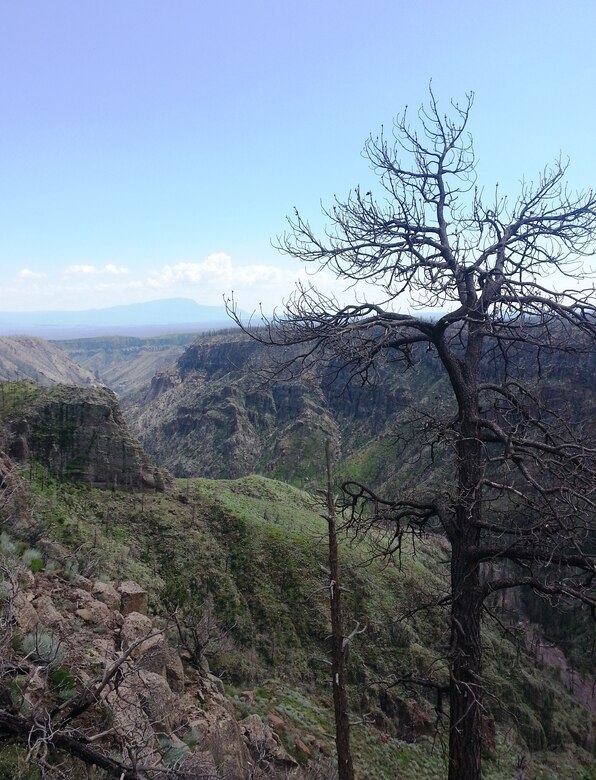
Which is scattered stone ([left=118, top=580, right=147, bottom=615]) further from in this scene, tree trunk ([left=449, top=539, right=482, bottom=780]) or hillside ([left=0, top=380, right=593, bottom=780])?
tree trunk ([left=449, top=539, right=482, bottom=780])

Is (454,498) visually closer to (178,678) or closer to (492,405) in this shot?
(492,405)

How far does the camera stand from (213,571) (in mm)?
23484

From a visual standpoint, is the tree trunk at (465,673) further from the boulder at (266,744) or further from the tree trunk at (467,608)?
the boulder at (266,744)

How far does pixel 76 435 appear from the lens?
958 inches

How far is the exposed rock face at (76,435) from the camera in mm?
23062

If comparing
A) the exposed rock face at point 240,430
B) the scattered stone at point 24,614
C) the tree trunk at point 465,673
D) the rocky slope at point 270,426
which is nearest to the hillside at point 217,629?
the scattered stone at point 24,614

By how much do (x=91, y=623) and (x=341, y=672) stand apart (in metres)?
3.60

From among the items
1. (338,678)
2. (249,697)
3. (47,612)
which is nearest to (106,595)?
(47,612)

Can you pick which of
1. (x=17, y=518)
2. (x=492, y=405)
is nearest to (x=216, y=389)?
(x=17, y=518)

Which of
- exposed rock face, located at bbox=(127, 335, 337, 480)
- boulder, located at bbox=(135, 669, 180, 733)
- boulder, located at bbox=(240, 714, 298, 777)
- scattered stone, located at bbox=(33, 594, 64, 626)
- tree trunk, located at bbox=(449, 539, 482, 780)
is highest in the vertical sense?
tree trunk, located at bbox=(449, 539, 482, 780)

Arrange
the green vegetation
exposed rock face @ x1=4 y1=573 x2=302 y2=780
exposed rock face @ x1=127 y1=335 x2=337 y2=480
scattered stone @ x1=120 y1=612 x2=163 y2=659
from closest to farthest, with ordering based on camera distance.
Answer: exposed rock face @ x1=4 y1=573 x2=302 y2=780 < scattered stone @ x1=120 y1=612 x2=163 y2=659 < the green vegetation < exposed rock face @ x1=127 y1=335 x2=337 y2=480

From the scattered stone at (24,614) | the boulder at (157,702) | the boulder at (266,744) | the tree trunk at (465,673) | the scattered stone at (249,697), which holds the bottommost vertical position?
the scattered stone at (249,697)

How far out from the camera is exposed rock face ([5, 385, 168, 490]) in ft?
75.7

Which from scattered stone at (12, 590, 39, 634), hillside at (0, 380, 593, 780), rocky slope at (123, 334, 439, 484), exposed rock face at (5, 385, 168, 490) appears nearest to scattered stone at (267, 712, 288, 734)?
hillside at (0, 380, 593, 780)
